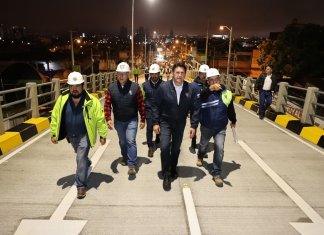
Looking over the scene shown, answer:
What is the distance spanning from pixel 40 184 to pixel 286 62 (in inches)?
1470

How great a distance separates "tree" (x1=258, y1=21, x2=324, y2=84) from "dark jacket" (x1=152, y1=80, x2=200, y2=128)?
33.2 meters

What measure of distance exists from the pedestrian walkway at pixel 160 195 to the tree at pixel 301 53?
102 feet

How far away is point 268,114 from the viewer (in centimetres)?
1173

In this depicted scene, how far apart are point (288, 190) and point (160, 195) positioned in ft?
7.53

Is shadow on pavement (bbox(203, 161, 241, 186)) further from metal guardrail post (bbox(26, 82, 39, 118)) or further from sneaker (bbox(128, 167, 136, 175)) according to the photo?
metal guardrail post (bbox(26, 82, 39, 118))

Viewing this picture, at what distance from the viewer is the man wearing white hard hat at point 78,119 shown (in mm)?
4598

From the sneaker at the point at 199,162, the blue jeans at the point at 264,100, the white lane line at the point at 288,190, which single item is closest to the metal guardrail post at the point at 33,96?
the sneaker at the point at 199,162

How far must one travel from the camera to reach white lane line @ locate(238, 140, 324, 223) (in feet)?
14.3

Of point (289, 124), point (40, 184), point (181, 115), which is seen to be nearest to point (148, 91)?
point (181, 115)

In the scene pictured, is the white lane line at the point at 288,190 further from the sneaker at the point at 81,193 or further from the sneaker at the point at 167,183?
the sneaker at the point at 81,193

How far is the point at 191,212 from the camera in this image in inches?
173

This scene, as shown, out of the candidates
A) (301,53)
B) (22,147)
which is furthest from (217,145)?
(301,53)

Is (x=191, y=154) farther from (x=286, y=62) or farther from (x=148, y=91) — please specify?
(x=286, y=62)

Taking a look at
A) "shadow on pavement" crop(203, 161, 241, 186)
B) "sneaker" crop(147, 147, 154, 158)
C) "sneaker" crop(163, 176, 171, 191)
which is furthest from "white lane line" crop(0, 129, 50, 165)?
"shadow on pavement" crop(203, 161, 241, 186)
